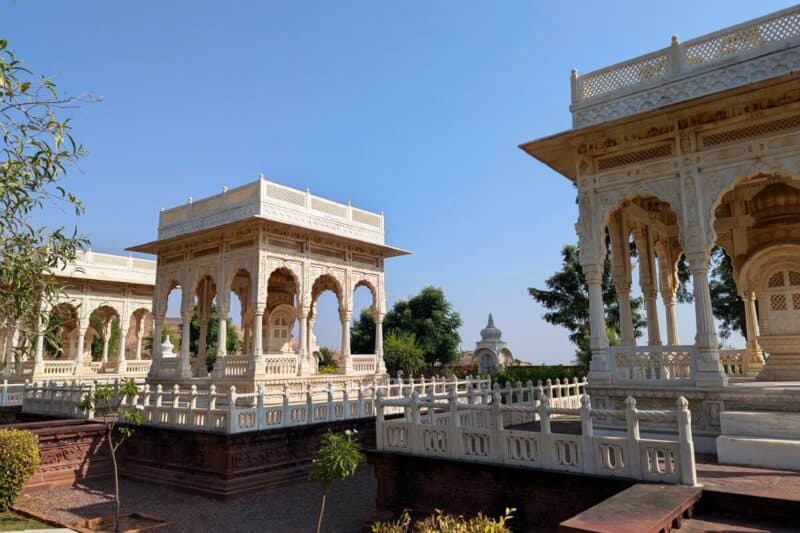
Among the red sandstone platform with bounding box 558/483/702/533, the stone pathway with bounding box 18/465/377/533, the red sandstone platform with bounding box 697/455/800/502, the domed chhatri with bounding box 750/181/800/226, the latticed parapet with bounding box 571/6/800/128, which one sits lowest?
the stone pathway with bounding box 18/465/377/533

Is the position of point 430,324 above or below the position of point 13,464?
above

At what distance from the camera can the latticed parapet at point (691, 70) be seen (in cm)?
866

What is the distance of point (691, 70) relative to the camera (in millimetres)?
9312

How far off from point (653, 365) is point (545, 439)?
329 cm

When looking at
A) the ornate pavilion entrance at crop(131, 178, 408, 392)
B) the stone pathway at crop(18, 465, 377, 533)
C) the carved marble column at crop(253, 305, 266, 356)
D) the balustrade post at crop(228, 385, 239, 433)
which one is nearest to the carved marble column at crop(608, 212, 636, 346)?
the stone pathway at crop(18, 465, 377, 533)

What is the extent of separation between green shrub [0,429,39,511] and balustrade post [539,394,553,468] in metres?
8.70

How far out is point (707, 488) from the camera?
562 centimetres

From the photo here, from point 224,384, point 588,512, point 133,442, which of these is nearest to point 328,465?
point 588,512

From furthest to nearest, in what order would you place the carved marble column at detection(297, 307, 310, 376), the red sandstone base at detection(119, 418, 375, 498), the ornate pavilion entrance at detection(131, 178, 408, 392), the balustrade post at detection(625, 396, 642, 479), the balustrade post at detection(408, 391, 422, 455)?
the carved marble column at detection(297, 307, 310, 376), the ornate pavilion entrance at detection(131, 178, 408, 392), the red sandstone base at detection(119, 418, 375, 498), the balustrade post at detection(408, 391, 422, 455), the balustrade post at detection(625, 396, 642, 479)

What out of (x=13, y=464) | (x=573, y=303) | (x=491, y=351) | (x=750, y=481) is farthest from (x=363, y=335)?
(x=750, y=481)

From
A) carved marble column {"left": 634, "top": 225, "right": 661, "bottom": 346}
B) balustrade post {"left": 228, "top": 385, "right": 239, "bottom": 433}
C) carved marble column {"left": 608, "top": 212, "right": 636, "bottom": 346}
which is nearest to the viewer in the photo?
balustrade post {"left": 228, "top": 385, "right": 239, "bottom": 433}

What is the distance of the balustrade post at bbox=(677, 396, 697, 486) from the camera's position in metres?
5.73

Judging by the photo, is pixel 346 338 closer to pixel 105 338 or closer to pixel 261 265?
pixel 261 265

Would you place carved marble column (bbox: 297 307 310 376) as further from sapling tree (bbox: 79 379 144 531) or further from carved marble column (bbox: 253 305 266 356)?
sapling tree (bbox: 79 379 144 531)
